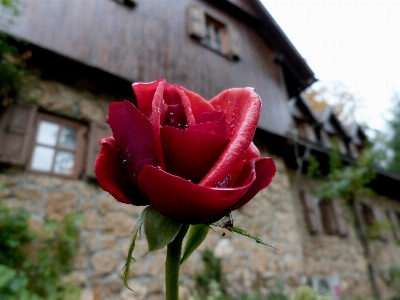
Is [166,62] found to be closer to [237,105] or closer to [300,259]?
[300,259]

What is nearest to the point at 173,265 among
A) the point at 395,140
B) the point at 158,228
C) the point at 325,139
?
the point at 158,228

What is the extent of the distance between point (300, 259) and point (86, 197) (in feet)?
13.3

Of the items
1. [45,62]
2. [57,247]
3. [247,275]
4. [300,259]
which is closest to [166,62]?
[45,62]

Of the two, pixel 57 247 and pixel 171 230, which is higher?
pixel 171 230

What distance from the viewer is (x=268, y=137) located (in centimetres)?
657

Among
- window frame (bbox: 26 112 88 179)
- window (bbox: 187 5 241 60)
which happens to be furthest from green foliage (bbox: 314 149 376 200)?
window frame (bbox: 26 112 88 179)

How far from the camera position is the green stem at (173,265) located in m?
0.23

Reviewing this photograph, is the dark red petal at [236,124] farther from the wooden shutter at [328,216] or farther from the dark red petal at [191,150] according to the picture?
the wooden shutter at [328,216]

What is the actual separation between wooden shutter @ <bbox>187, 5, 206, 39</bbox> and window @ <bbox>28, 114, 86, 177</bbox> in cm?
307

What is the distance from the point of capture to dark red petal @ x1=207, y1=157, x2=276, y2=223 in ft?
0.93

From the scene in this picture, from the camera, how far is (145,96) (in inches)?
13.1

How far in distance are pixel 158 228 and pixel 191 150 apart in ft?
0.26

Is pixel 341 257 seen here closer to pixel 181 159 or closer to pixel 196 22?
pixel 196 22

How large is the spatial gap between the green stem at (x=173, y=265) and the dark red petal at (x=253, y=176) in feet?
0.11
